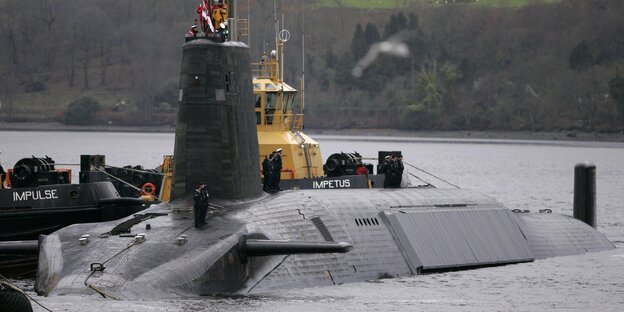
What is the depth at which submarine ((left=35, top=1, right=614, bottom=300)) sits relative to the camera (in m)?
25.0

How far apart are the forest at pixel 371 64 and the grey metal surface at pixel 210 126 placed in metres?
69.1

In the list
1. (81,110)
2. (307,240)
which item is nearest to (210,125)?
(307,240)

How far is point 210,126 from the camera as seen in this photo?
93.9 ft

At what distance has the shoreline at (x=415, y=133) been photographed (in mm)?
129250

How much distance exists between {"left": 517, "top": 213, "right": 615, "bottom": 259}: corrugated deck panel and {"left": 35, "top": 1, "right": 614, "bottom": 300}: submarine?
2.26m

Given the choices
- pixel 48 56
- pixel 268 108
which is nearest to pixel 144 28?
pixel 48 56

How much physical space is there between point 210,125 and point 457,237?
9142 millimetres

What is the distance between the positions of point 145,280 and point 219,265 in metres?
1.81

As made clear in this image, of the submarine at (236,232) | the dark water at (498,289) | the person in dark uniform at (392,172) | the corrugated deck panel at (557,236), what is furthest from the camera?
the corrugated deck panel at (557,236)

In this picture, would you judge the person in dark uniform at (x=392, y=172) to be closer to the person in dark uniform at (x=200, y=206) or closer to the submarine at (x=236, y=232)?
the submarine at (x=236, y=232)

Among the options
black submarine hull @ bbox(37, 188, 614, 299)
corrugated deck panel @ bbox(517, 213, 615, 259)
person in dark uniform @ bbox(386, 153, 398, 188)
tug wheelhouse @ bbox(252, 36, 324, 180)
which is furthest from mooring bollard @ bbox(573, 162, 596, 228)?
tug wheelhouse @ bbox(252, 36, 324, 180)

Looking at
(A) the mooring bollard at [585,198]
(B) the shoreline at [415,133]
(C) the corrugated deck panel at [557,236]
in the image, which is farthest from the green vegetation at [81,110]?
(C) the corrugated deck panel at [557,236]

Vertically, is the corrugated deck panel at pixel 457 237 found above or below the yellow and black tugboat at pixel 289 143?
below

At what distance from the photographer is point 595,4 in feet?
412
